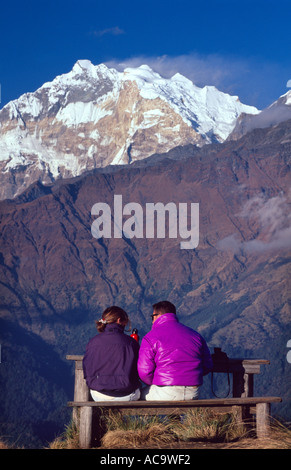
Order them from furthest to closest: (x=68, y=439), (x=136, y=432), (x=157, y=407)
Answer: (x=68, y=439)
(x=157, y=407)
(x=136, y=432)

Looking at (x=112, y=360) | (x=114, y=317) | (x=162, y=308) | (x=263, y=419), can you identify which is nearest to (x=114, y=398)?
(x=112, y=360)

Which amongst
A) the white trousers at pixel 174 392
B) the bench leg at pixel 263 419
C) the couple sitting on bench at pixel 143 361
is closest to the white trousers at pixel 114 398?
the couple sitting on bench at pixel 143 361

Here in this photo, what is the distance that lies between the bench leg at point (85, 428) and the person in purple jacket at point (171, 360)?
2.98 ft

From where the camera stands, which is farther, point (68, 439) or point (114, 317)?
point (114, 317)

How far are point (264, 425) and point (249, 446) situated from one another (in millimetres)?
1306

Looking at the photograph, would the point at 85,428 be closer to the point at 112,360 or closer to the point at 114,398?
the point at 114,398

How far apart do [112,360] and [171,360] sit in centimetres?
79

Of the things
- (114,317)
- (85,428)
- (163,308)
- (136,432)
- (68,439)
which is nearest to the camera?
(136,432)

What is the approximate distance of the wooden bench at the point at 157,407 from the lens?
28.7ft

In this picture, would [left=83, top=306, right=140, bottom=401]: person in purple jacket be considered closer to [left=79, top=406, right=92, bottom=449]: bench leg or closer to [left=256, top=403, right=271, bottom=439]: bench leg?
[left=79, top=406, right=92, bottom=449]: bench leg

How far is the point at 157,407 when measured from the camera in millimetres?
9109

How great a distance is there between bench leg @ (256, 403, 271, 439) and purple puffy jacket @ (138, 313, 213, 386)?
36.5 inches
